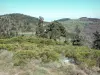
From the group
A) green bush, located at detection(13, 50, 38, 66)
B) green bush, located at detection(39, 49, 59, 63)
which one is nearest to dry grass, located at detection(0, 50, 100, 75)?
green bush, located at detection(13, 50, 38, 66)

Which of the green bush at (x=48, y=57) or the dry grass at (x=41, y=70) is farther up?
the green bush at (x=48, y=57)

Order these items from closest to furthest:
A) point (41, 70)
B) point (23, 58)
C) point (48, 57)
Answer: point (41, 70) → point (23, 58) → point (48, 57)

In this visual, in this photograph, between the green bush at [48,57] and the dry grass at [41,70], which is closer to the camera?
the dry grass at [41,70]

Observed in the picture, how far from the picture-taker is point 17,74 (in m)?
7.85

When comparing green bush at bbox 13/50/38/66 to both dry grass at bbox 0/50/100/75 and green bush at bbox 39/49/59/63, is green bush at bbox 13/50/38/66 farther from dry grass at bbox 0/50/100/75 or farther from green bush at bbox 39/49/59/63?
green bush at bbox 39/49/59/63

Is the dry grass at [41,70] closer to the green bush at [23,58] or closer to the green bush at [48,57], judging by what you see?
the green bush at [23,58]

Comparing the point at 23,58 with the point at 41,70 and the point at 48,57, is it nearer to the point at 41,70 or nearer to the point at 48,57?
the point at 48,57

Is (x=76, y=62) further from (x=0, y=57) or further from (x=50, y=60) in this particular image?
(x=0, y=57)

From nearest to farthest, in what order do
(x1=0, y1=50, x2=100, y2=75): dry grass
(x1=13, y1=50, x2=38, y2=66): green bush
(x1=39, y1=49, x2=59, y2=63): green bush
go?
1. (x1=0, y1=50, x2=100, y2=75): dry grass
2. (x1=13, y1=50, x2=38, y2=66): green bush
3. (x1=39, y1=49, x2=59, y2=63): green bush

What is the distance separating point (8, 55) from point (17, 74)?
3835 millimetres

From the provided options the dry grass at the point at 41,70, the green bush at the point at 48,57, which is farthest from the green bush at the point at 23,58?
the green bush at the point at 48,57

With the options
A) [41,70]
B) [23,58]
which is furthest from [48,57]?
[41,70]

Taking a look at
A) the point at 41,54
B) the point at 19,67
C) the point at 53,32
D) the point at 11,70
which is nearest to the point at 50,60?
the point at 41,54

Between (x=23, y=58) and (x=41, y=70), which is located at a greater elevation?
(x=23, y=58)
